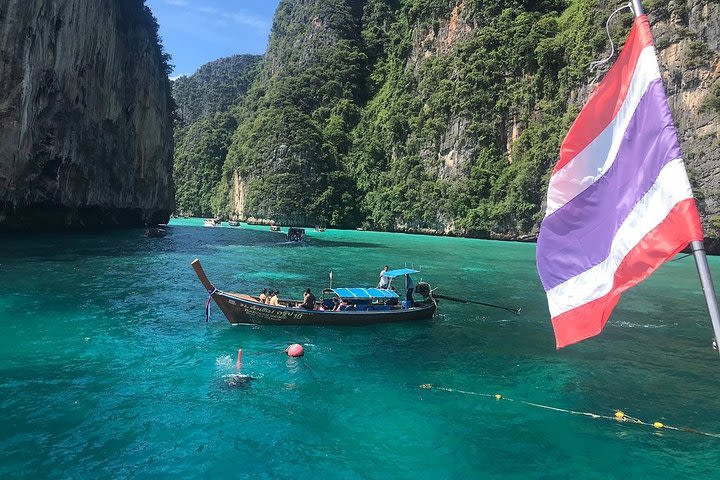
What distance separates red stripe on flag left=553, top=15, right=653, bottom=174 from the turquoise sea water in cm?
632

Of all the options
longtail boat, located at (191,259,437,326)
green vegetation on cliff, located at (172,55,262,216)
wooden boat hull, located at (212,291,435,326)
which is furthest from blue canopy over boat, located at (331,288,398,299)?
green vegetation on cliff, located at (172,55,262,216)

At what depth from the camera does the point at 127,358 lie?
14133mm

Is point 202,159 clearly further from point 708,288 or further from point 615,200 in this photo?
point 708,288

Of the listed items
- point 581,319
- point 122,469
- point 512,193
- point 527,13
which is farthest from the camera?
point 527,13

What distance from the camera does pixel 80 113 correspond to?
148ft

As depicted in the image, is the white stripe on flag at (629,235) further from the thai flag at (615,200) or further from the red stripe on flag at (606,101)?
the red stripe on flag at (606,101)

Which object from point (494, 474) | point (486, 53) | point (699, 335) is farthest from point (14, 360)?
point (486, 53)

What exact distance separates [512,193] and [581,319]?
79161 millimetres

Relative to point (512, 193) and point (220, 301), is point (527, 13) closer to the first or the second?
point (512, 193)

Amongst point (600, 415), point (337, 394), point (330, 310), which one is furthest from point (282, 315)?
point (600, 415)

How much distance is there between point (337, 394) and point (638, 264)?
29.4ft

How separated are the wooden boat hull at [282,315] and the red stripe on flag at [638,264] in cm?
1424

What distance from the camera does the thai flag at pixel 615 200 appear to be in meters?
4.26

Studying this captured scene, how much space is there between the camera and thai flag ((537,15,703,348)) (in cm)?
426
